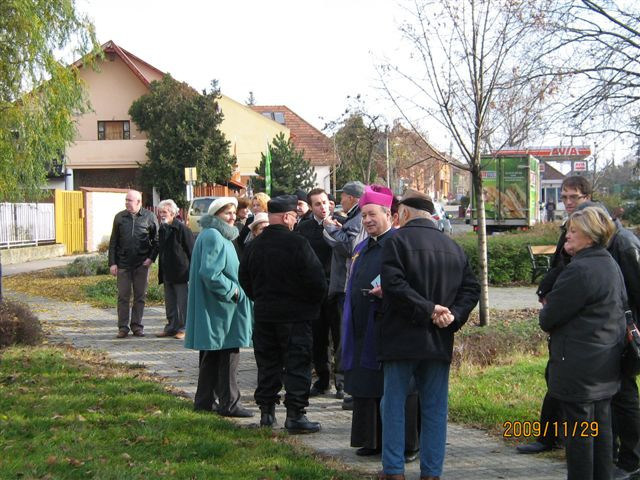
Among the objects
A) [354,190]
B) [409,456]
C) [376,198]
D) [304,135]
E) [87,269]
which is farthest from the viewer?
[304,135]

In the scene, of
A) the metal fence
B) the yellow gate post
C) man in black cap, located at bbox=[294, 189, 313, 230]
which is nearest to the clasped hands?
man in black cap, located at bbox=[294, 189, 313, 230]

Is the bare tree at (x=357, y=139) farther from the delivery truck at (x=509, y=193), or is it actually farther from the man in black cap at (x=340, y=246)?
the man in black cap at (x=340, y=246)

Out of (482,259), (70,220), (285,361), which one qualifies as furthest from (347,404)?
(70,220)

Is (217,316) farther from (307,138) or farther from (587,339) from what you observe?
(307,138)

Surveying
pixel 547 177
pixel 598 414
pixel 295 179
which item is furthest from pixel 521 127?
pixel 547 177

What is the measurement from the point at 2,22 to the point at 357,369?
39.1 feet

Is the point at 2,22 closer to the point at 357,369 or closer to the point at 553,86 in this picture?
the point at 553,86

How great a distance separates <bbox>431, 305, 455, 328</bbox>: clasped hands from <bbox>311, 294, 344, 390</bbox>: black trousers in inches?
116

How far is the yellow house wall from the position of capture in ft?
192

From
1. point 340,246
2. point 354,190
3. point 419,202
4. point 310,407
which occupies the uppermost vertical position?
point 354,190

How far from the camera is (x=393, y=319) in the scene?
5258mm

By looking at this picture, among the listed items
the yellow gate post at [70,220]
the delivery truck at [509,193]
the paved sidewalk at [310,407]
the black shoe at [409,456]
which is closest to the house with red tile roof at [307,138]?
the delivery truck at [509,193]

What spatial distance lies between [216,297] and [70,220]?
2451 centimetres

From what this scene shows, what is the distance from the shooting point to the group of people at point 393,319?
16.0ft
